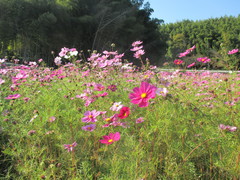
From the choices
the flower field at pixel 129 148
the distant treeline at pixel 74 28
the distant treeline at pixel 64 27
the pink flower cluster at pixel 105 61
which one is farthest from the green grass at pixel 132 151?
the distant treeline at pixel 64 27

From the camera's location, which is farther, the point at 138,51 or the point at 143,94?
the point at 138,51

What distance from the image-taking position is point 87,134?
107 centimetres

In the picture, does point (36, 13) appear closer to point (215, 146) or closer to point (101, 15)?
point (101, 15)

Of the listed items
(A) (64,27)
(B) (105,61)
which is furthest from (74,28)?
(B) (105,61)

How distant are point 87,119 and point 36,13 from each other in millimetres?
7454

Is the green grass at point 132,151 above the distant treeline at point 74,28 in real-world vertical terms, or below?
below

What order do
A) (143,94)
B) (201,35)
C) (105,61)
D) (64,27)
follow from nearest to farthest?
1. (143,94)
2. (105,61)
3. (64,27)
4. (201,35)

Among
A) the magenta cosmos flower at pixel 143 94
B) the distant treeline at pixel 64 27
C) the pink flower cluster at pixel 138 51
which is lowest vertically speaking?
the magenta cosmos flower at pixel 143 94

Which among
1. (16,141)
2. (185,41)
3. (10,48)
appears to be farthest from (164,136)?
(185,41)

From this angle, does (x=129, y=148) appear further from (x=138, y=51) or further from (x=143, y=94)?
(x=138, y=51)

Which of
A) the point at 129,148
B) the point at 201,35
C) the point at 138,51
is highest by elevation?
the point at 201,35

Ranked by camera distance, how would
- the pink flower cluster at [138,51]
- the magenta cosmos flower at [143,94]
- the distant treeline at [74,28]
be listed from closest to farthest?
the magenta cosmos flower at [143,94], the pink flower cluster at [138,51], the distant treeline at [74,28]

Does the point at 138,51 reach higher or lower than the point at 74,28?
lower

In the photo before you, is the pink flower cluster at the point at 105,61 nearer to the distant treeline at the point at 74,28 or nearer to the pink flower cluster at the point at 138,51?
the pink flower cluster at the point at 138,51
